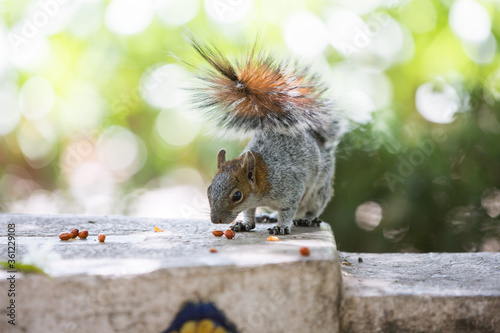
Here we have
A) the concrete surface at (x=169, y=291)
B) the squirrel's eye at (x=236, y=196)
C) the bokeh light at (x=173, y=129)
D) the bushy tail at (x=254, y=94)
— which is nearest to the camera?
the concrete surface at (x=169, y=291)

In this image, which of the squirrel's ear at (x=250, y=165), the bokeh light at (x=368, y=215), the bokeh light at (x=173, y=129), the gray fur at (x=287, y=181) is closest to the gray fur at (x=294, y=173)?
the gray fur at (x=287, y=181)

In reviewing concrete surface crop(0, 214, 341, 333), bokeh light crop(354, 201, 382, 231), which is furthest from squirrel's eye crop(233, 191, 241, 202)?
bokeh light crop(354, 201, 382, 231)

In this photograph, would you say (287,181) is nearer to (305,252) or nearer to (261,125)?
(261,125)

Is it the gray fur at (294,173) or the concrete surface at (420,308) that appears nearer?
the concrete surface at (420,308)

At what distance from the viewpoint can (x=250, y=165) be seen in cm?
254

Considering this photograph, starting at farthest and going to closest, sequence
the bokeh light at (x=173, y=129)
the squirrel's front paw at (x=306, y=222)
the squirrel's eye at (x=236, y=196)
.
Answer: the bokeh light at (x=173, y=129), the squirrel's front paw at (x=306, y=222), the squirrel's eye at (x=236, y=196)

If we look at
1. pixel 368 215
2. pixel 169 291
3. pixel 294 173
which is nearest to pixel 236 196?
pixel 294 173

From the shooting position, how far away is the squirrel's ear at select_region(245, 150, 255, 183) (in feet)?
8.25

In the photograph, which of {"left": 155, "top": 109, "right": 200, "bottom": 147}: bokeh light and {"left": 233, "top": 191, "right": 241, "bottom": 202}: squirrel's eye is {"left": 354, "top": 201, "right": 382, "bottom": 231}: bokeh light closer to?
{"left": 233, "top": 191, "right": 241, "bottom": 202}: squirrel's eye

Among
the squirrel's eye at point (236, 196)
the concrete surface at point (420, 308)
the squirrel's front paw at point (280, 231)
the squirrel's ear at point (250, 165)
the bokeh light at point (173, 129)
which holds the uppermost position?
the bokeh light at point (173, 129)

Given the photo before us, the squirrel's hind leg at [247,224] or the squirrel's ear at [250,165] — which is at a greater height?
the squirrel's ear at [250,165]

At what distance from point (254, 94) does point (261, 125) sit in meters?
0.22

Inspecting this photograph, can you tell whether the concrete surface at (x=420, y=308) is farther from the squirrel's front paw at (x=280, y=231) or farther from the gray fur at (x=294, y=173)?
the gray fur at (x=294, y=173)

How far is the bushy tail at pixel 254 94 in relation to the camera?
2.63 meters
